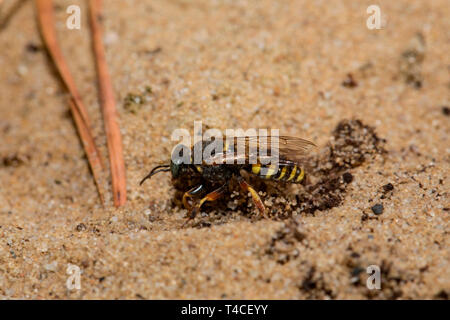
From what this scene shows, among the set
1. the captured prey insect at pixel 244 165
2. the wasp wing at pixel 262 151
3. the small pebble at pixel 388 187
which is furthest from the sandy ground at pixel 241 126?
the wasp wing at pixel 262 151

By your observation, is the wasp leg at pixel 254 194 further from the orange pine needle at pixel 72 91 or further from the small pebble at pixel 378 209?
the orange pine needle at pixel 72 91

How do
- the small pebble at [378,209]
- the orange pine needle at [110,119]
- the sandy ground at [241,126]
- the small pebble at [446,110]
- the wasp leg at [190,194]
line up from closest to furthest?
the sandy ground at [241,126]
the small pebble at [378,209]
the wasp leg at [190,194]
the orange pine needle at [110,119]
the small pebble at [446,110]

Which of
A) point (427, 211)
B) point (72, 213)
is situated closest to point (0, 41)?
point (72, 213)

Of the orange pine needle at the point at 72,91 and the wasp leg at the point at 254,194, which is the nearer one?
the wasp leg at the point at 254,194

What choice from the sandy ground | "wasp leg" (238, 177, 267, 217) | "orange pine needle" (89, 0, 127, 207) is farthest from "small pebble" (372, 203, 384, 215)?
"orange pine needle" (89, 0, 127, 207)

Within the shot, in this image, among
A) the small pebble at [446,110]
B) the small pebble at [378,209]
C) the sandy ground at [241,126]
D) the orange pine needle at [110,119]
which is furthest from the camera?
the small pebble at [446,110]

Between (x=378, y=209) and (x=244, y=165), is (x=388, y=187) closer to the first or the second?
(x=378, y=209)

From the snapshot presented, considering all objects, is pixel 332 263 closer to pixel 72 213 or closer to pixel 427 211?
pixel 427 211
